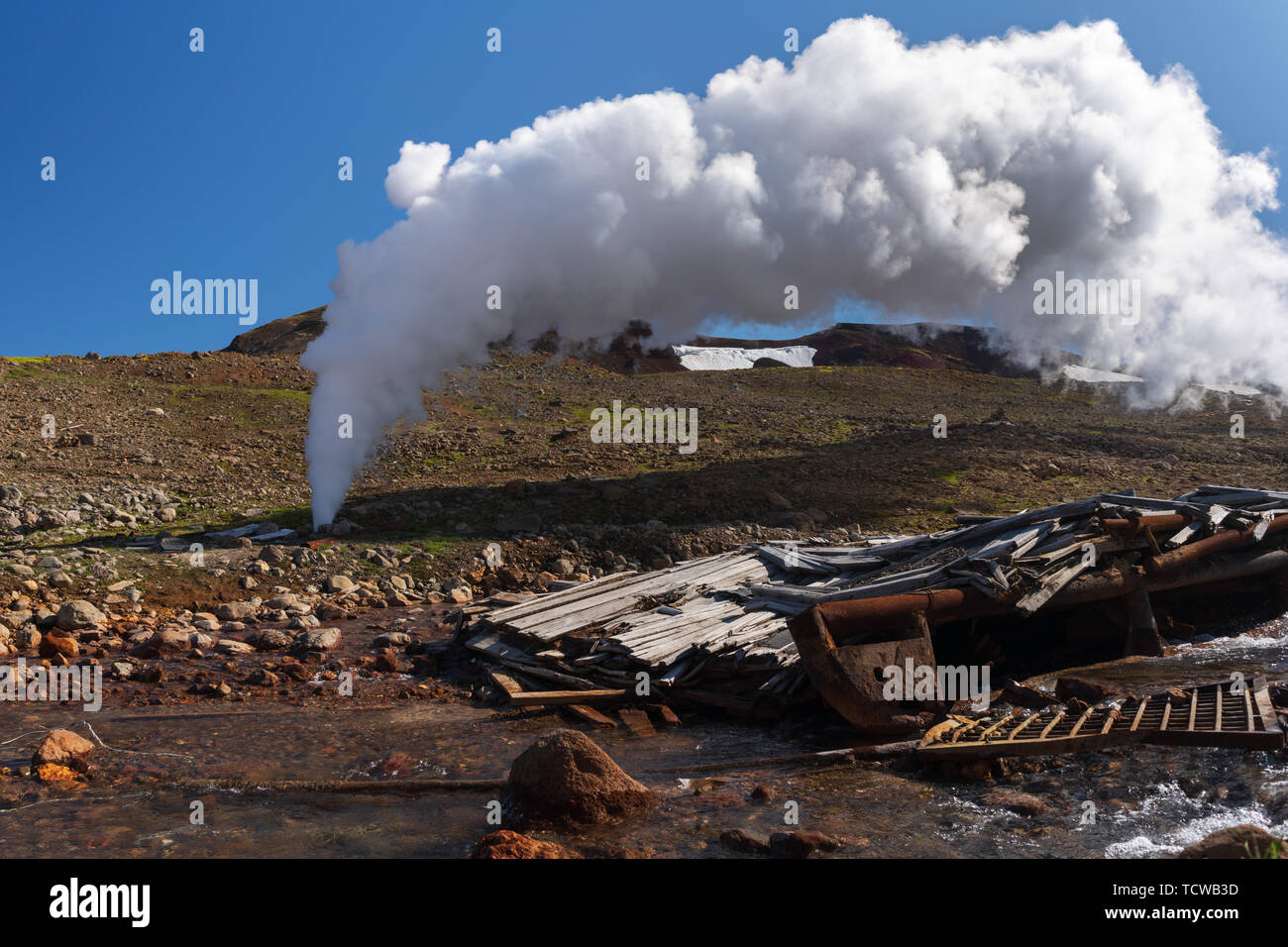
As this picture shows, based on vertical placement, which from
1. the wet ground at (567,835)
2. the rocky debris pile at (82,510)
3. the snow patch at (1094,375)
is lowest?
the wet ground at (567,835)

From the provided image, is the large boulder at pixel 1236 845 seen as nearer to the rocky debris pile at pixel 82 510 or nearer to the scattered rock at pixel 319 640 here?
the scattered rock at pixel 319 640

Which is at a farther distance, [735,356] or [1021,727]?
[735,356]

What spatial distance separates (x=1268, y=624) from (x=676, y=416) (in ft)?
66.2

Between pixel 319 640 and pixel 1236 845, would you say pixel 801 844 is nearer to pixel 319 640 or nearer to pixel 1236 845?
pixel 1236 845

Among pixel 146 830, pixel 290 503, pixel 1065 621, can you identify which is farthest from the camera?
pixel 290 503

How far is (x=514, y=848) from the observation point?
5.79m

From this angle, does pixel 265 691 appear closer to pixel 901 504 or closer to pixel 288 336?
pixel 901 504

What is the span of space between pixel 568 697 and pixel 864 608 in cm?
353

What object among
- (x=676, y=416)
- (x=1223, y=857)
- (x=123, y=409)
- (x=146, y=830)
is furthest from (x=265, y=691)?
(x=676, y=416)

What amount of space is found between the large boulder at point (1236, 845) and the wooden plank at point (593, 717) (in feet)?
19.1

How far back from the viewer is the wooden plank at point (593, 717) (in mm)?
9836

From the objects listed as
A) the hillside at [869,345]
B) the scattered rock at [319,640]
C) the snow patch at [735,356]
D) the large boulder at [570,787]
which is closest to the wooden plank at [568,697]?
the large boulder at [570,787]

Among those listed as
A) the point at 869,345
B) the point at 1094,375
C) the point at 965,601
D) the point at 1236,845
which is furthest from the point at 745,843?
the point at 869,345

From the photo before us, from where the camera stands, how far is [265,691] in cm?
1088
